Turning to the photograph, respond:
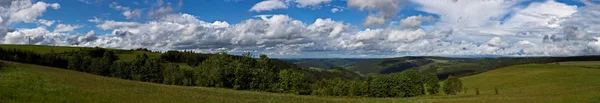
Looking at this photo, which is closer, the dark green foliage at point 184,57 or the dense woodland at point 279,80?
the dense woodland at point 279,80

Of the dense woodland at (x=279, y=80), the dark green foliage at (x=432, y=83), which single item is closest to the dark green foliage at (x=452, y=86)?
the dense woodland at (x=279, y=80)

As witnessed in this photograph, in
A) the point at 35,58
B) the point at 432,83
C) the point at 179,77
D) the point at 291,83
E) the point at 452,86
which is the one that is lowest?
the point at 452,86

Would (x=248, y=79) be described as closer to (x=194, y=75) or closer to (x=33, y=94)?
(x=194, y=75)

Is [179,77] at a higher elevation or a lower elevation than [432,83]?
higher

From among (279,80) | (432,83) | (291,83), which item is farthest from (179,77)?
(432,83)

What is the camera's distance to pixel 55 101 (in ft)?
71.2

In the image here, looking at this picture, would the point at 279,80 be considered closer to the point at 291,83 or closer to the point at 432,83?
the point at 291,83

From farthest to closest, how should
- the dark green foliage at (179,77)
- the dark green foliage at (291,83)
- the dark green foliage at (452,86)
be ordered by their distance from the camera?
the dark green foliage at (179,77), the dark green foliage at (452,86), the dark green foliage at (291,83)

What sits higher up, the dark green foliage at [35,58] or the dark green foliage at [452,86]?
the dark green foliage at [35,58]

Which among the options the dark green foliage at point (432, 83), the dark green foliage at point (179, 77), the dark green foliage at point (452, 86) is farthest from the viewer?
the dark green foliage at point (179, 77)

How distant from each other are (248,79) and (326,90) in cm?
2076

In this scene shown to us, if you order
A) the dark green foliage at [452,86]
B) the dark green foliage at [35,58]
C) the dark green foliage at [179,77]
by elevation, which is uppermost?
the dark green foliage at [35,58]

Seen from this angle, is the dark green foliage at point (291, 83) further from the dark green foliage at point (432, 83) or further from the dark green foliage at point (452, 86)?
the dark green foliage at point (452, 86)

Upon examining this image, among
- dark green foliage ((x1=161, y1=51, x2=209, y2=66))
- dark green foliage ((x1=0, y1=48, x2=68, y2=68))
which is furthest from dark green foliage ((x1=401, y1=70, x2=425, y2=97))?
dark green foliage ((x1=0, y1=48, x2=68, y2=68))
